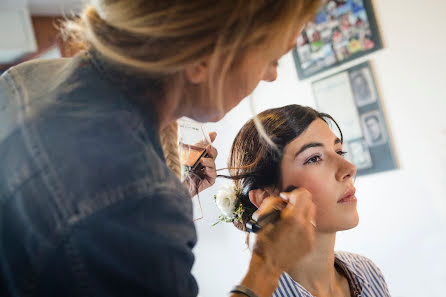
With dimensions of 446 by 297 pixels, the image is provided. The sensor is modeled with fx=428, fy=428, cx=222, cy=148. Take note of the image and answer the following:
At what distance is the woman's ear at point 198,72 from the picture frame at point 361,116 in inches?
64.0

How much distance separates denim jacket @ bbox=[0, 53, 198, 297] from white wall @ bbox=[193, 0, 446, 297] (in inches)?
66.0

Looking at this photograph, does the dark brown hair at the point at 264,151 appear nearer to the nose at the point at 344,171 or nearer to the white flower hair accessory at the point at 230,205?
the white flower hair accessory at the point at 230,205

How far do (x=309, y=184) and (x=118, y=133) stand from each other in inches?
33.9

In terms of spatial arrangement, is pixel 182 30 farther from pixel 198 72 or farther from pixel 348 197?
pixel 348 197

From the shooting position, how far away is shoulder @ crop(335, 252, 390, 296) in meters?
1.40

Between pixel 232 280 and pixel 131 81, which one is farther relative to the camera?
pixel 232 280

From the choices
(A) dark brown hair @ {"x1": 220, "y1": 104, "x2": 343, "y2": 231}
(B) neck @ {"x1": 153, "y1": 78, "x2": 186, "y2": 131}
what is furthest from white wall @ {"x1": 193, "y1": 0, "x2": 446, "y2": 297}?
(B) neck @ {"x1": 153, "y1": 78, "x2": 186, "y2": 131}

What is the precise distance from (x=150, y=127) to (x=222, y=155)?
81.2 inches

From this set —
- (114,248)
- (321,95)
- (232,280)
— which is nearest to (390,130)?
(321,95)

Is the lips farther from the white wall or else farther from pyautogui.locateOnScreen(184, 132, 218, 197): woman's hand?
the white wall

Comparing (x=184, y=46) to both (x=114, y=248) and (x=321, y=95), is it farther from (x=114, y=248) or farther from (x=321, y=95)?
(x=321, y=95)

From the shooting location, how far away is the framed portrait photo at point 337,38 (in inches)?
82.2

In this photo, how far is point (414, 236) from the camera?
1.99 meters

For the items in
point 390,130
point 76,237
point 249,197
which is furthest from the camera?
point 390,130
